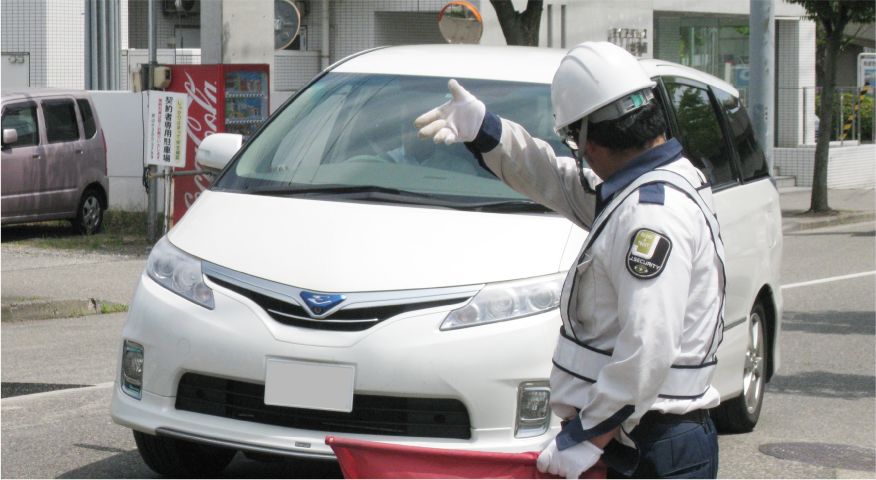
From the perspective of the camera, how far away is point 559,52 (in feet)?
21.4

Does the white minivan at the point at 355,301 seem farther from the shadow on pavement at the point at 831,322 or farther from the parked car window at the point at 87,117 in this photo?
the parked car window at the point at 87,117

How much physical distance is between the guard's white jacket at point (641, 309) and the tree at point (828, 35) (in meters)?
19.4

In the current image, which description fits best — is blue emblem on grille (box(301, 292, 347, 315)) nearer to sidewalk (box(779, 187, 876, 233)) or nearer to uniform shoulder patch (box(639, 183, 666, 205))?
uniform shoulder patch (box(639, 183, 666, 205))

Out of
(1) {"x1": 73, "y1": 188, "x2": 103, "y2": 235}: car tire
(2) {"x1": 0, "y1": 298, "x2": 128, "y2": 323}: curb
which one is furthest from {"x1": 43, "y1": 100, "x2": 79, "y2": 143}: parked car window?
(2) {"x1": 0, "y1": 298, "x2": 128, "y2": 323}: curb

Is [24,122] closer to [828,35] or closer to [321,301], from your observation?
[828,35]

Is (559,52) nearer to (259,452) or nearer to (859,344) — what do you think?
(259,452)

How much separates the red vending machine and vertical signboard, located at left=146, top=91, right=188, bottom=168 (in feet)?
1.66

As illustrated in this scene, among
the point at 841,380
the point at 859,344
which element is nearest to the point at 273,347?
the point at 841,380

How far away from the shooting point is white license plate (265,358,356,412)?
4.59 m

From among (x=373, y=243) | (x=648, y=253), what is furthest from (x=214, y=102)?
(x=648, y=253)

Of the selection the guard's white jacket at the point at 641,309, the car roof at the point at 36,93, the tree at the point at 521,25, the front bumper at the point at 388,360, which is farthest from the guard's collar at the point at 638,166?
the tree at the point at 521,25

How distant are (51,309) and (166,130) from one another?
457cm

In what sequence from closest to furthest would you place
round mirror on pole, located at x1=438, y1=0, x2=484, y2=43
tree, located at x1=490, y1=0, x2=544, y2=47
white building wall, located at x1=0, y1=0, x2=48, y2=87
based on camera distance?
1. tree, located at x1=490, y1=0, x2=544, y2=47
2. round mirror on pole, located at x1=438, y1=0, x2=484, y2=43
3. white building wall, located at x1=0, y1=0, x2=48, y2=87

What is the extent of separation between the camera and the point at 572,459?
2.77 metres
